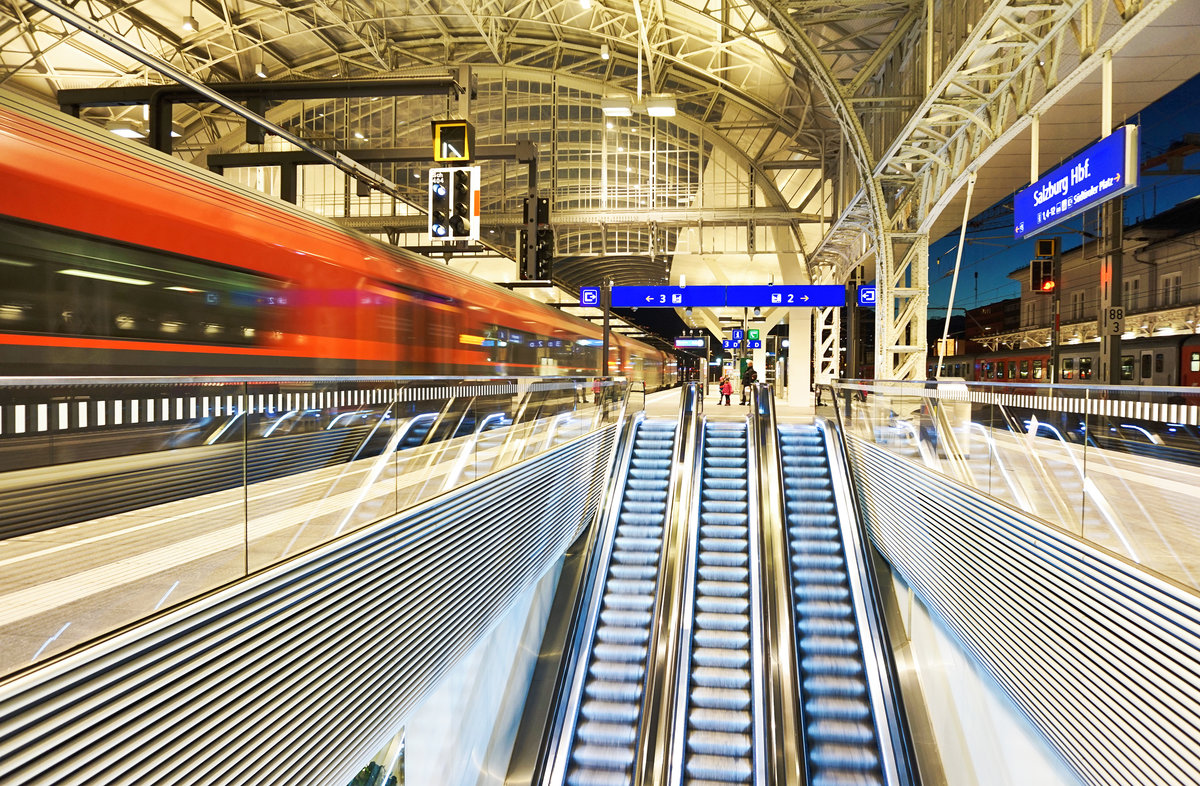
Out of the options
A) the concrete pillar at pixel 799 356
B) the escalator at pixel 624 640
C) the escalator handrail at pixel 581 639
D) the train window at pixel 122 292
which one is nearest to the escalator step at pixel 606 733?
the escalator at pixel 624 640

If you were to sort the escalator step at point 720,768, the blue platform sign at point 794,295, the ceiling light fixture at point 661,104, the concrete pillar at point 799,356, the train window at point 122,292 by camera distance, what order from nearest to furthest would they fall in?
the train window at point 122,292 → the escalator step at point 720,768 → the ceiling light fixture at point 661,104 → the blue platform sign at point 794,295 → the concrete pillar at point 799,356

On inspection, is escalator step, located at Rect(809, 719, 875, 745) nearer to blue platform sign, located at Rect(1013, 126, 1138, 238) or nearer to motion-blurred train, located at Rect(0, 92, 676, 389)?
blue platform sign, located at Rect(1013, 126, 1138, 238)

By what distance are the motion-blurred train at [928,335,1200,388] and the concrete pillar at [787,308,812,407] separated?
19.8ft

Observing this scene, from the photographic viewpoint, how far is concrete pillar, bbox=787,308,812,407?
2282 centimetres

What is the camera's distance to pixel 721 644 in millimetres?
8375

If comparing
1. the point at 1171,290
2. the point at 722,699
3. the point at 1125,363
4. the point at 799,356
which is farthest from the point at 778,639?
the point at 1171,290

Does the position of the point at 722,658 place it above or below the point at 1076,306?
below

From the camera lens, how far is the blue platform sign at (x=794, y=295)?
63.4ft

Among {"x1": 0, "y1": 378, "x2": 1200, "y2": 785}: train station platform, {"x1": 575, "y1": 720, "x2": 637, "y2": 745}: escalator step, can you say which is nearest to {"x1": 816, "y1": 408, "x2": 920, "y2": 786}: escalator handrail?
{"x1": 0, "y1": 378, "x2": 1200, "y2": 785}: train station platform

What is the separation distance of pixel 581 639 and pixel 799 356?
672 inches

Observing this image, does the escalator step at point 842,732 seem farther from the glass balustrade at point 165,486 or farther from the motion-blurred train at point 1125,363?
the motion-blurred train at point 1125,363

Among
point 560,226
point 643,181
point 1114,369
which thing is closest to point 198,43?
point 560,226

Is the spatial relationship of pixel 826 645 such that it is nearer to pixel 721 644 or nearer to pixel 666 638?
pixel 721 644

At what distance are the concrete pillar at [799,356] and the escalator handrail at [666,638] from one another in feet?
40.8
